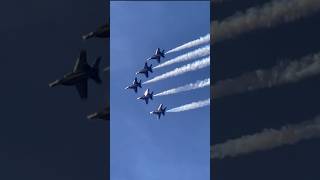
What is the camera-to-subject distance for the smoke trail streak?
70062mm

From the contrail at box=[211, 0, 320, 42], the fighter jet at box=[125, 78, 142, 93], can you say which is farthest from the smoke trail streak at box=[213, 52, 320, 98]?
the fighter jet at box=[125, 78, 142, 93]

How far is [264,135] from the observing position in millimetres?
79438

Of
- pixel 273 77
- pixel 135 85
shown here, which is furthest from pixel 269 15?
pixel 135 85
